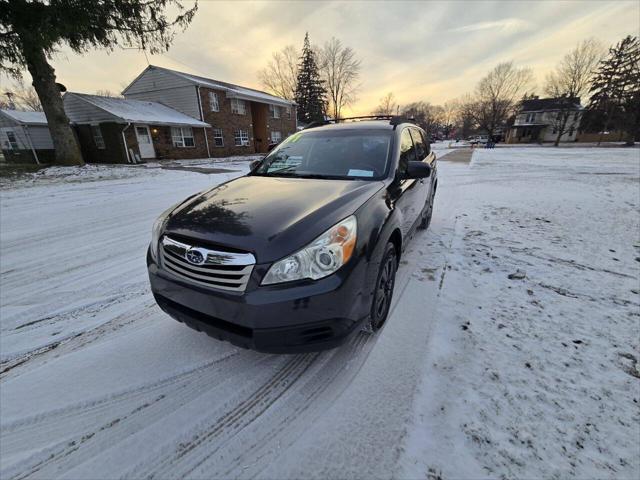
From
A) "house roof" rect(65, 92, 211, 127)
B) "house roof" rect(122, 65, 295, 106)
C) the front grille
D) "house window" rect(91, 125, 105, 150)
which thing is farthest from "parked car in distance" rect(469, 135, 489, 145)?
the front grille

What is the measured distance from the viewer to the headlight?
1.68 metres

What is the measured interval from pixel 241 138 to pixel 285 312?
90.7 feet

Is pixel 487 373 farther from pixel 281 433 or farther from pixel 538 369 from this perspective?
pixel 281 433

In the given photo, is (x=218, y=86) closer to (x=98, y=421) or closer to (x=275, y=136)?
(x=275, y=136)

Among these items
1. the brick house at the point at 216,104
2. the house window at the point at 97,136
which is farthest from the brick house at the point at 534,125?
the house window at the point at 97,136

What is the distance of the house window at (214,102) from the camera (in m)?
23.0

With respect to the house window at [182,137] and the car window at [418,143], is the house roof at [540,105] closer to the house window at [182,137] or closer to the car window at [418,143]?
the house window at [182,137]

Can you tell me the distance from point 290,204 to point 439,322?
1.69 metres

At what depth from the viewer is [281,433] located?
1.65 m

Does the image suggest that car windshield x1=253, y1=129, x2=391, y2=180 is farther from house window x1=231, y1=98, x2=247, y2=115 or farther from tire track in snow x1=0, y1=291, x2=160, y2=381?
house window x1=231, y1=98, x2=247, y2=115

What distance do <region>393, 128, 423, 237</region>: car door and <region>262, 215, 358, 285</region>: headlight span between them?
1023 millimetres

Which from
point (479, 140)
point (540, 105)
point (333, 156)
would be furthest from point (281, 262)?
point (540, 105)

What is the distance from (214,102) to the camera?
23359mm

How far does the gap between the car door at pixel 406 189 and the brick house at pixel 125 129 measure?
18433 mm
